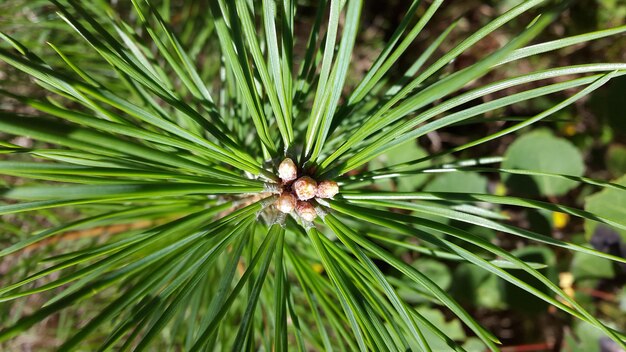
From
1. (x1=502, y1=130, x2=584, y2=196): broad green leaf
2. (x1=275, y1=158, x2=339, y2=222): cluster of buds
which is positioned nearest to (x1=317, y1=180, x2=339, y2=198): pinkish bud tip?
(x1=275, y1=158, x2=339, y2=222): cluster of buds

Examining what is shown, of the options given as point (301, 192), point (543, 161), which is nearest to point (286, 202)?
point (301, 192)

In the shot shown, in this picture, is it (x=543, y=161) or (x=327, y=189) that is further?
(x=543, y=161)

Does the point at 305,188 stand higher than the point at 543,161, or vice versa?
the point at 305,188

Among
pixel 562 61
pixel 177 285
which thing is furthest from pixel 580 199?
pixel 177 285

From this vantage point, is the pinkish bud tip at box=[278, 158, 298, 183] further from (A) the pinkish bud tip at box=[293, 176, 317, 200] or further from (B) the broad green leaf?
(B) the broad green leaf

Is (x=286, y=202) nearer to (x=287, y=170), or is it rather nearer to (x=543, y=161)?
(x=287, y=170)
